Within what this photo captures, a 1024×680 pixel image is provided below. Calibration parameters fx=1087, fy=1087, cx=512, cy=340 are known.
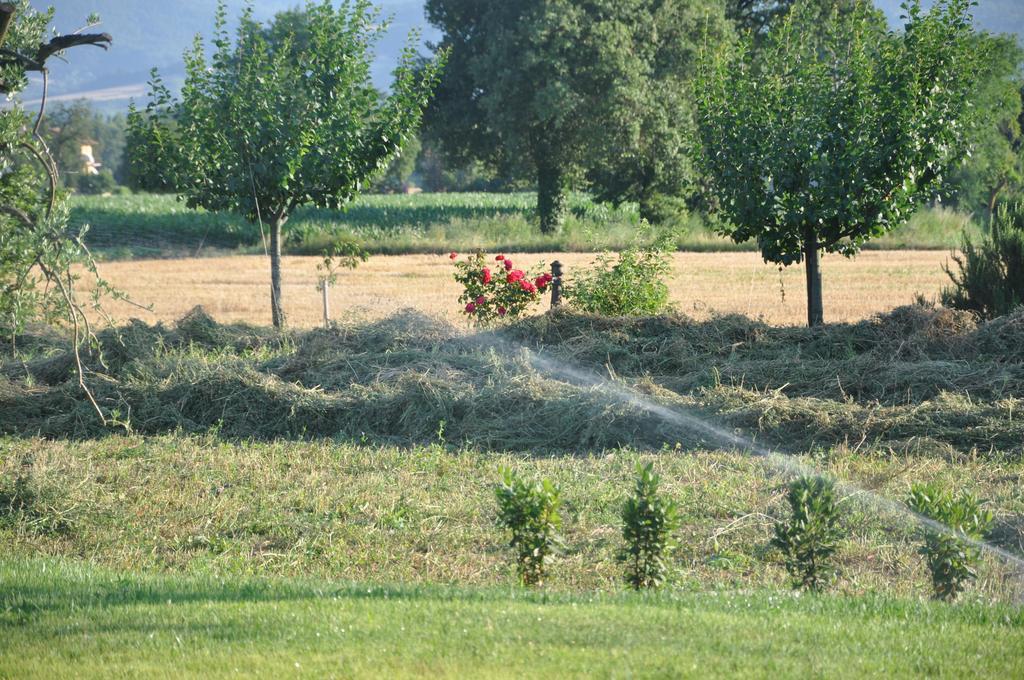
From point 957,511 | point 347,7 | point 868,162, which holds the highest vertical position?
point 347,7

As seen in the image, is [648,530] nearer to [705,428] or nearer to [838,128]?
[705,428]

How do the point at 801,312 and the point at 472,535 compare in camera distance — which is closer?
the point at 472,535

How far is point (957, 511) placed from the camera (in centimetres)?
532

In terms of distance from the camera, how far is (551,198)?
39875 millimetres

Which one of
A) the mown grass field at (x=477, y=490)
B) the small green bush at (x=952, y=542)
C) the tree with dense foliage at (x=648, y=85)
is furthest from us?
the tree with dense foliage at (x=648, y=85)

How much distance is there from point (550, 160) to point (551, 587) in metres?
32.1

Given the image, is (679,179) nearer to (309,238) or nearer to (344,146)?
(309,238)

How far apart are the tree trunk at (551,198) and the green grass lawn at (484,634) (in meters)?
34.5

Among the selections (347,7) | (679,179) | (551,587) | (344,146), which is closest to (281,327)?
(344,146)

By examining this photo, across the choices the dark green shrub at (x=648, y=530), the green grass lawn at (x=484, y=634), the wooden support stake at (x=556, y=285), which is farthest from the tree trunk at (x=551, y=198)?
the green grass lawn at (x=484, y=634)

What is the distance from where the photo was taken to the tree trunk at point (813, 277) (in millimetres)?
13102

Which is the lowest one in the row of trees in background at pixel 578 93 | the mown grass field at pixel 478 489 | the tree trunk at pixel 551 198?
the mown grass field at pixel 478 489

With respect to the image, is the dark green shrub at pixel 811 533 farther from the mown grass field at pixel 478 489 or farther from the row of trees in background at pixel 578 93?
the row of trees in background at pixel 578 93

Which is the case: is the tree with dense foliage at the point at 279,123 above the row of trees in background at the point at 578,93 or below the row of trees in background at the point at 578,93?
below
